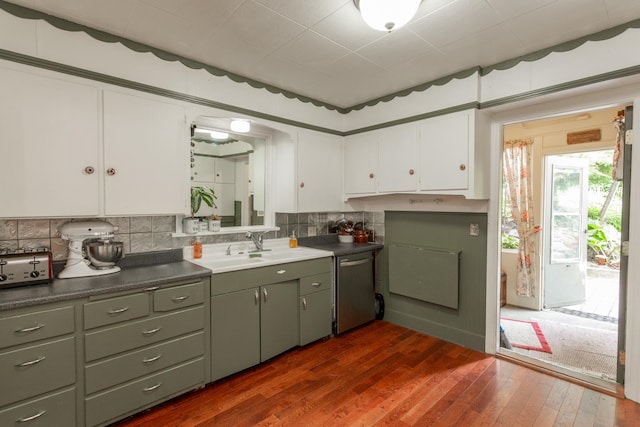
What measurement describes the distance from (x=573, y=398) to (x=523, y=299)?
2.09m

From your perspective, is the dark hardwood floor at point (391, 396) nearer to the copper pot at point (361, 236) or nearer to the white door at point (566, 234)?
the copper pot at point (361, 236)

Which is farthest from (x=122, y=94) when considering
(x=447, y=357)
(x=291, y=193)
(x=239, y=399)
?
(x=447, y=357)

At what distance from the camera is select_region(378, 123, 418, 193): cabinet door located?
9.82 ft

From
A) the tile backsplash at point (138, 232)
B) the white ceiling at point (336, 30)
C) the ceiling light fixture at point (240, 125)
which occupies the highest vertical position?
the white ceiling at point (336, 30)

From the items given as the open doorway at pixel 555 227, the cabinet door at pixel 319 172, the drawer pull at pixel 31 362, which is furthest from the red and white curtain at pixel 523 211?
the drawer pull at pixel 31 362

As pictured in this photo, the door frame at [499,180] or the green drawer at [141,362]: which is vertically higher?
the door frame at [499,180]

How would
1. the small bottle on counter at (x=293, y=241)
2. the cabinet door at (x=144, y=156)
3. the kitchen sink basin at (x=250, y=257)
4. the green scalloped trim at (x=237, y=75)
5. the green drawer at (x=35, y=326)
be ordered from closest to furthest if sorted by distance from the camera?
the green drawer at (x=35, y=326)
the green scalloped trim at (x=237, y=75)
the cabinet door at (x=144, y=156)
the kitchen sink basin at (x=250, y=257)
the small bottle on counter at (x=293, y=241)

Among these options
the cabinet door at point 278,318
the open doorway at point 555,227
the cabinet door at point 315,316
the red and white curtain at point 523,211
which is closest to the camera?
the cabinet door at point 278,318

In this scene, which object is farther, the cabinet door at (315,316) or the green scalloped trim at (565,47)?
the cabinet door at (315,316)

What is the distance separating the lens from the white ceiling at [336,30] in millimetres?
1792

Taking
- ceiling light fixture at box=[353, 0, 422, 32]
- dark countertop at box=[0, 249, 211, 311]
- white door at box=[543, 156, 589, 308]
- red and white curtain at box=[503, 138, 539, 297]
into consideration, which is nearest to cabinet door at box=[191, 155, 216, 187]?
dark countertop at box=[0, 249, 211, 311]

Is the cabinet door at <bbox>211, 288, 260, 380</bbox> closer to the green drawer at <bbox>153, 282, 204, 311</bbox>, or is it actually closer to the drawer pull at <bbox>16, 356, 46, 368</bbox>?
the green drawer at <bbox>153, 282, 204, 311</bbox>

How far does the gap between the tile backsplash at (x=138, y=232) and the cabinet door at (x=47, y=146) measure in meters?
0.24

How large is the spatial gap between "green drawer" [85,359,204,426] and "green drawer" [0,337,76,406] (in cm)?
22
